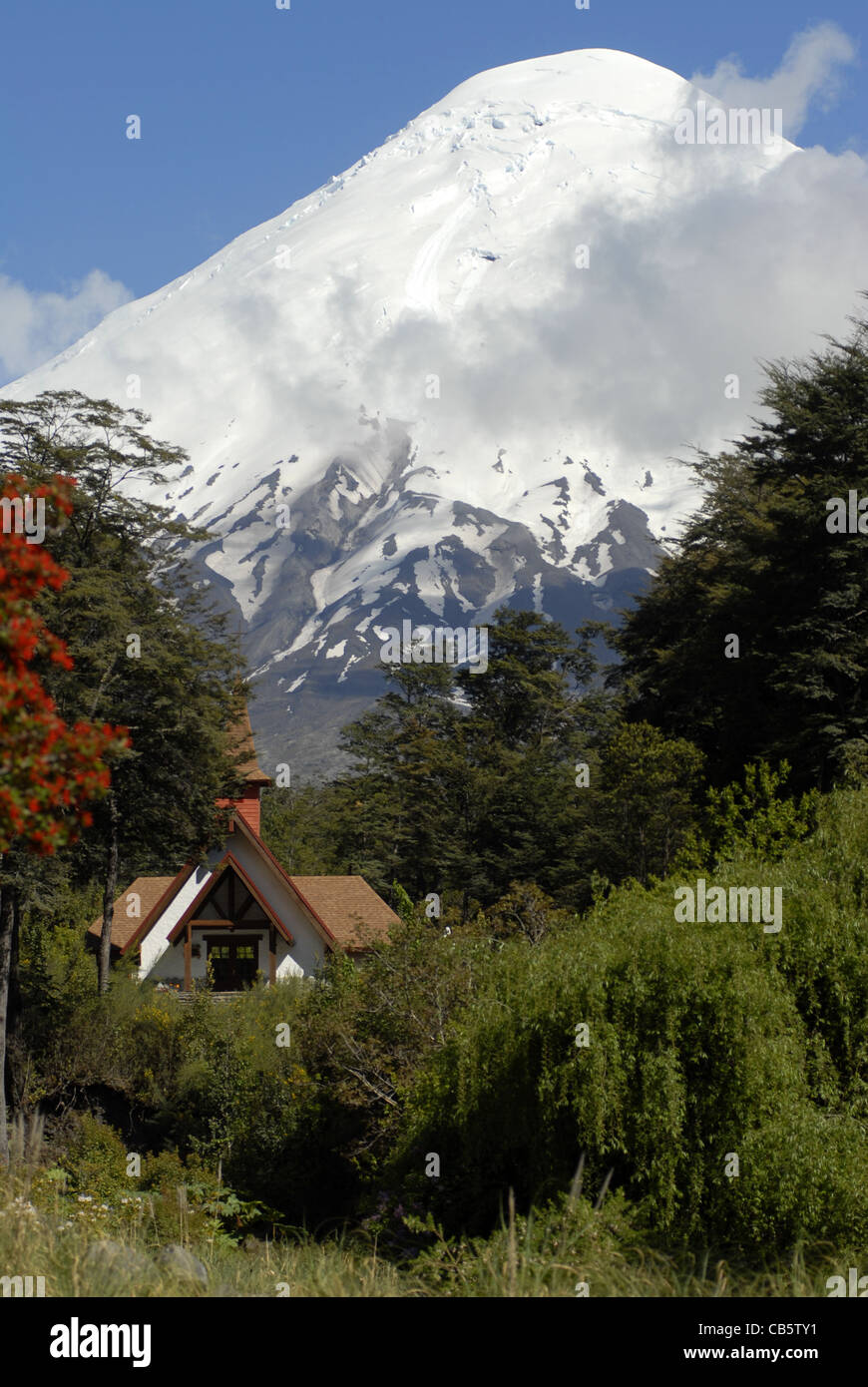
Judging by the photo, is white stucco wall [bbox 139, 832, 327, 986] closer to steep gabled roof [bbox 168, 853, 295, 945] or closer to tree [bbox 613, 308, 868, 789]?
steep gabled roof [bbox 168, 853, 295, 945]

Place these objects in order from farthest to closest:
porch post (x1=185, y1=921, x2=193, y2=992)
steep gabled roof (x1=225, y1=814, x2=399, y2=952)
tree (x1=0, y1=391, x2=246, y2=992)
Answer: steep gabled roof (x1=225, y1=814, x2=399, y2=952)
porch post (x1=185, y1=921, x2=193, y2=992)
tree (x1=0, y1=391, x2=246, y2=992)

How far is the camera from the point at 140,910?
46.3m

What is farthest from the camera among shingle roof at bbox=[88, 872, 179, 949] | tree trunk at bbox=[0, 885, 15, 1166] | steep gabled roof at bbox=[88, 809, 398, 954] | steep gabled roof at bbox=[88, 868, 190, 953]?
shingle roof at bbox=[88, 872, 179, 949]

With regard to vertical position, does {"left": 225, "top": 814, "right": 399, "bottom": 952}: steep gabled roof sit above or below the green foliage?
below

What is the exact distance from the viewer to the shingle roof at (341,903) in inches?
1801

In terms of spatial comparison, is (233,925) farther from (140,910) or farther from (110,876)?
(110,876)

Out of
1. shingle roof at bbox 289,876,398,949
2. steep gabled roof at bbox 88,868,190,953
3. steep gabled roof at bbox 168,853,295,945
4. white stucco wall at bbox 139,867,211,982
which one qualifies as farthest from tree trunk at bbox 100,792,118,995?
shingle roof at bbox 289,876,398,949

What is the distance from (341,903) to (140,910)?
7.39 metres

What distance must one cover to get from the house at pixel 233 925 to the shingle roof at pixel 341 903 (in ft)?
0.51

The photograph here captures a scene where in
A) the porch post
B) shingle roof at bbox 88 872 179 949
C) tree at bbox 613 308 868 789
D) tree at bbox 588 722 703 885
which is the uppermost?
tree at bbox 613 308 868 789

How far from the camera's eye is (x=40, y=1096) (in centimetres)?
2948

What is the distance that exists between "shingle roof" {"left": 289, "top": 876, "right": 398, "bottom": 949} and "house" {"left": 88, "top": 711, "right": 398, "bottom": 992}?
16cm

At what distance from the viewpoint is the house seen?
143 feet

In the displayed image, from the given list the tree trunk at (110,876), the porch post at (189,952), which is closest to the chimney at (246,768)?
the tree trunk at (110,876)
